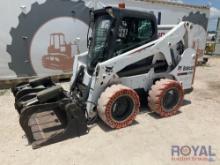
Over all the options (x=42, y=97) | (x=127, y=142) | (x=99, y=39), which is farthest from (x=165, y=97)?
(x=42, y=97)

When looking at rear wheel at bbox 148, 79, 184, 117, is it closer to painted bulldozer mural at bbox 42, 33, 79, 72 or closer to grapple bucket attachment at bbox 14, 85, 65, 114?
grapple bucket attachment at bbox 14, 85, 65, 114

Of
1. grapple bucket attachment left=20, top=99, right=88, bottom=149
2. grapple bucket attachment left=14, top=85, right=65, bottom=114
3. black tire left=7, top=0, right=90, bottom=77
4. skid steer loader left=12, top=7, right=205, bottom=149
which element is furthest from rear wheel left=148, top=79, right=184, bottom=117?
black tire left=7, top=0, right=90, bottom=77

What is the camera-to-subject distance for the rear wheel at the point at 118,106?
3.84 metres

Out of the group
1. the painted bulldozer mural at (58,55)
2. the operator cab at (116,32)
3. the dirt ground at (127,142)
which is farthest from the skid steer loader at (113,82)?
the painted bulldozer mural at (58,55)

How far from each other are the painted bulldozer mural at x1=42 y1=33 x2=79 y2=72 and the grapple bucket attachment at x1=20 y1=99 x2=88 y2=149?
127 inches

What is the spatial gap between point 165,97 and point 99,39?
1751 mm

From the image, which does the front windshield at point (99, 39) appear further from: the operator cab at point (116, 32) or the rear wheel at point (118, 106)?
the rear wheel at point (118, 106)

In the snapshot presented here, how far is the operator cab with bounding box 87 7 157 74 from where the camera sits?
4027 millimetres

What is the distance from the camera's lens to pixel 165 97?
4.54 metres

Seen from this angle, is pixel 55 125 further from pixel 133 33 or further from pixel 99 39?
pixel 133 33

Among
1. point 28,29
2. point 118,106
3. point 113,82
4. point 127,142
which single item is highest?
point 28,29

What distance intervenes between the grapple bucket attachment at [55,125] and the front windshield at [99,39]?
1.07 metres

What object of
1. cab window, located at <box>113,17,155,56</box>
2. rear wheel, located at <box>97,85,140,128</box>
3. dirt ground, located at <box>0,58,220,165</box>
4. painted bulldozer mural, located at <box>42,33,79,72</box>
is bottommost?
dirt ground, located at <box>0,58,220,165</box>

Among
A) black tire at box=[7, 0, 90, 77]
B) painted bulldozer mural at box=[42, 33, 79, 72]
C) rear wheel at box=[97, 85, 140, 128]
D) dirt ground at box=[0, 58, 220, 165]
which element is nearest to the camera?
dirt ground at box=[0, 58, 220, 165]
